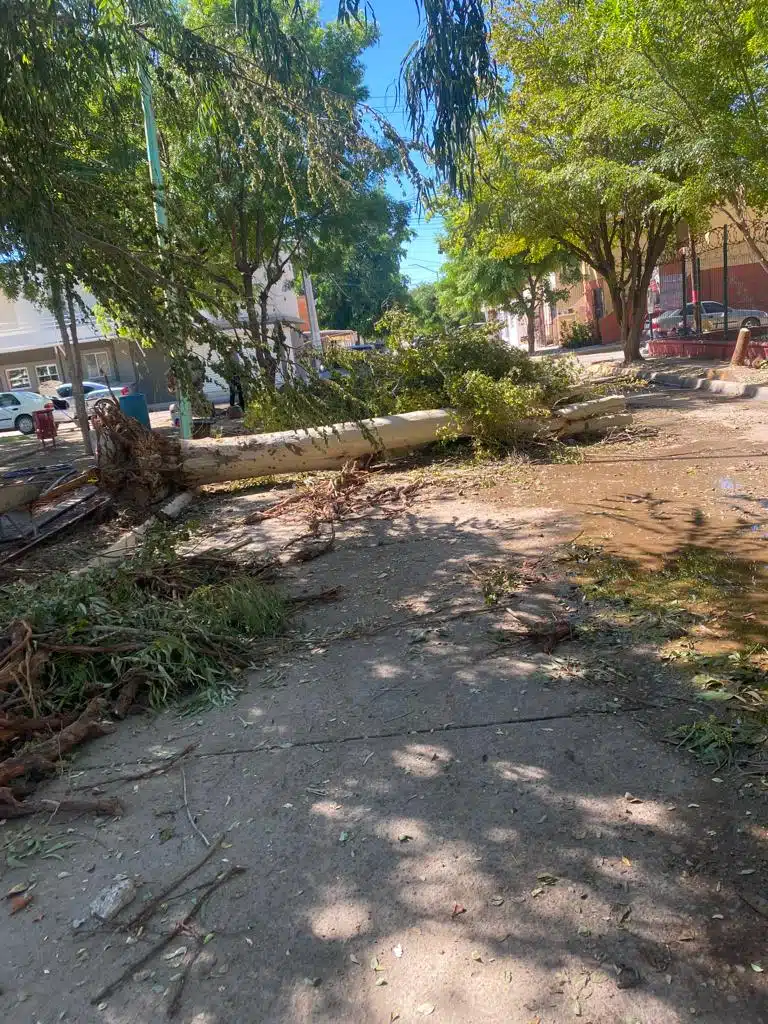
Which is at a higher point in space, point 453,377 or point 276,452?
point 453,377

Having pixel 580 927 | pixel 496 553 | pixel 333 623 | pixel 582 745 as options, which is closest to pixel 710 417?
pixel 496 553

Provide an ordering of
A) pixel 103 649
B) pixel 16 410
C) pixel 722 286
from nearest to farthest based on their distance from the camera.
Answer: pixel 103 649 < pixel 722 286 < pixel 16 410

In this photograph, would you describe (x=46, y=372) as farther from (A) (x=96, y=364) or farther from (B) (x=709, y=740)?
(B) (x=709, y=740)

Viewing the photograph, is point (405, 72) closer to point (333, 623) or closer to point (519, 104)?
point (333, 623)

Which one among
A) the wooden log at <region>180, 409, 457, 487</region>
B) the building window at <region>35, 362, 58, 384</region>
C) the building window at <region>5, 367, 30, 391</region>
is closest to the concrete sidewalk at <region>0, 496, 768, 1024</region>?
the wooden log at <region>180, 409, 457, 487</region>

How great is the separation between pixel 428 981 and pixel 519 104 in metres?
18.9

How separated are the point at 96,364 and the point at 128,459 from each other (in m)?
31.8

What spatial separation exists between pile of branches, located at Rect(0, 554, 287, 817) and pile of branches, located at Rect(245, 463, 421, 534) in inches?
94.4

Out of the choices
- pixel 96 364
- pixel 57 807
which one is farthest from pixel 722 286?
pixel 96 364

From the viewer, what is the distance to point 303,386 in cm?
575

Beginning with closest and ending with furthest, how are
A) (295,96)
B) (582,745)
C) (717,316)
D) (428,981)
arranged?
(428,981) → (582,745) → (295,96) → (717,316)

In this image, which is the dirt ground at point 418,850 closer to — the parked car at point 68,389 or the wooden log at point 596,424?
the wooden log at point 596,424

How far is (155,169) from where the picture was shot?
412 inches

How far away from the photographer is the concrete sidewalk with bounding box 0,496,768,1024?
2121 millimetres
